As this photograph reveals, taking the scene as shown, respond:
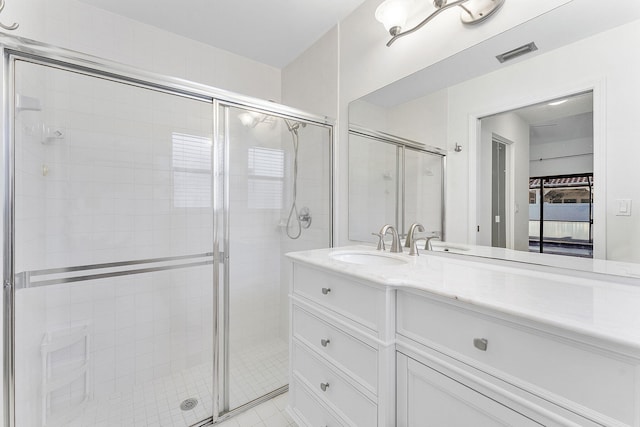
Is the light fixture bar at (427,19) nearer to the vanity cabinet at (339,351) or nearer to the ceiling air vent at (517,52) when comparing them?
the ceiling air vent at (517,52)

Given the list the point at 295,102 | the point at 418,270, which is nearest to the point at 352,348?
the point at 418,270

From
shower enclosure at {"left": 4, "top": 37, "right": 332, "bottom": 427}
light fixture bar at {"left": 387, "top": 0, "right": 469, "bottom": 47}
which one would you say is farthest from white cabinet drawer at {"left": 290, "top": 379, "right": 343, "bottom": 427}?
light fixture bar at {"left": 387, "top": 0, "right": 469, "bottom": 47}

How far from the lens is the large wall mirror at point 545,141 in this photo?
90 centimetres

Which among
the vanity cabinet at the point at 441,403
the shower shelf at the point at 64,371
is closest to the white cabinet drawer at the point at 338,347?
the vanity cabinet at the point at 441,403

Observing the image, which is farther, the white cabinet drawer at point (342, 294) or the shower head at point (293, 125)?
the shower head at point (293, 125)

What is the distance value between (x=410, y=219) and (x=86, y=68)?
5.76ft

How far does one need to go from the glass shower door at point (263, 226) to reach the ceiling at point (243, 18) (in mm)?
687

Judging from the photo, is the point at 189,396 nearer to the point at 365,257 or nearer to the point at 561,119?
the point at 365,257

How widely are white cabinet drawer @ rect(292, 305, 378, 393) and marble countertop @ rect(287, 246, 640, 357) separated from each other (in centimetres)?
26

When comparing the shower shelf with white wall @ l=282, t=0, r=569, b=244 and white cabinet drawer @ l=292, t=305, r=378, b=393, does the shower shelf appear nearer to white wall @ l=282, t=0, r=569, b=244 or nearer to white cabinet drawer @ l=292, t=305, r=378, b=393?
white cabinet drawer @ l=292, t=305, r=378, b=393

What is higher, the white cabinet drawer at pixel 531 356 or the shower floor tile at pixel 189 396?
the white cabinet drawer at pixel 531 356

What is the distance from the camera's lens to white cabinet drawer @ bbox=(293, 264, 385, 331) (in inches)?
37.4

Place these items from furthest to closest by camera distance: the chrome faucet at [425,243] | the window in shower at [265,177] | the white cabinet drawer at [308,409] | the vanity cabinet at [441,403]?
1. the window in shower at [265,177]
2. the chrome faucet at [425,243]
3. the white cabinet drawer at [308,409]
4. the vanity cabinet at [441,403]

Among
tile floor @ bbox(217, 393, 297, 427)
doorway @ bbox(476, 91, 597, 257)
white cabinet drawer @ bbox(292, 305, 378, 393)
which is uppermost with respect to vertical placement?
doorway @ bbox(476, 91, 597, 257)
